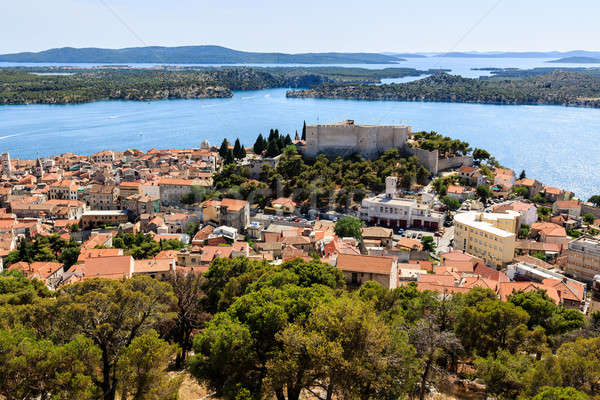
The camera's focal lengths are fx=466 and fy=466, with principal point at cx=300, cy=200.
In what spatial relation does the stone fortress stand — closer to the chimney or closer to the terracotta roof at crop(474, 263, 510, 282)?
the chimney

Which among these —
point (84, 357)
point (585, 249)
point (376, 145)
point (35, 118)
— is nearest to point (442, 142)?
point (376, 145)

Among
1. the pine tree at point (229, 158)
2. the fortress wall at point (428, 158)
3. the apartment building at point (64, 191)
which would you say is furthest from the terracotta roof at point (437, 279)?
the apartment building at point (64, 191)

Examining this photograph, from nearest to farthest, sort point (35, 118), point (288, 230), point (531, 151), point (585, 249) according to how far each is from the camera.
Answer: point (585, 249) < point (288, 230) < point (531, 151) < point (35, 118)

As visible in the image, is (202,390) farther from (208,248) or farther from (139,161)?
(139,161)

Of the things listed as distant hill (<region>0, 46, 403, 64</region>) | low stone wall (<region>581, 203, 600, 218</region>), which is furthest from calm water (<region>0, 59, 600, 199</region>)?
distant hill (<region>0, 46, 403, 64</region>)

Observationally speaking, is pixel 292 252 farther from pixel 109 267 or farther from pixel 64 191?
pixel 64 191

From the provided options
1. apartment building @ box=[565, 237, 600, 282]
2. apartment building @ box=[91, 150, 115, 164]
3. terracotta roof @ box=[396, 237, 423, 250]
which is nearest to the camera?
apartment building @ box=[565, 237, 600, 282]
